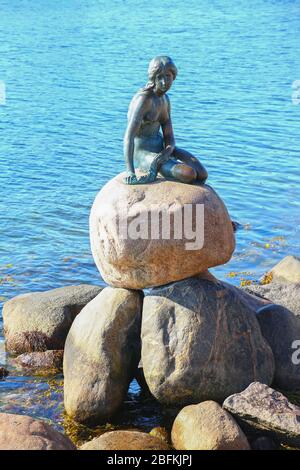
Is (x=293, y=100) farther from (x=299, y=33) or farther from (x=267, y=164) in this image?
(x=299, y=33)

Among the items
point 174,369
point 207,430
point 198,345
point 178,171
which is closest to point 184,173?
point 178,171

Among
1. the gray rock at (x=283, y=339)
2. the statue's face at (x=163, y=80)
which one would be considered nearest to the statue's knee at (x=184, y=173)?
the statue's face at (x=163, y=80)

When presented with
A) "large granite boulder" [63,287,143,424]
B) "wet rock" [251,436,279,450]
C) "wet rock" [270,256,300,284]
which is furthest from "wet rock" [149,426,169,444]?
"wet rock" [270,256,300,284]

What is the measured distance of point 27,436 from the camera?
25.9 ft

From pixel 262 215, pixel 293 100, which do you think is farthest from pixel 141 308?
pixel 293 100

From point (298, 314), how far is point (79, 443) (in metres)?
3.74

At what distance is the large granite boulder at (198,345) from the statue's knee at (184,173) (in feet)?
3.73

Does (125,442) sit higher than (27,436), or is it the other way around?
(27,436)

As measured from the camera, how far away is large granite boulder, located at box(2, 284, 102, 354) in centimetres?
1151

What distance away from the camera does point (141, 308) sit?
→ 1034 centimetres

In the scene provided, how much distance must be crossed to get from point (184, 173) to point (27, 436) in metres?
3.64

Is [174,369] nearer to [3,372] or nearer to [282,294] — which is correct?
[3,372]

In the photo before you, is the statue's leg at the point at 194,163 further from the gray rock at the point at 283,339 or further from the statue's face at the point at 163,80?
the gray rock at the point at 283,339

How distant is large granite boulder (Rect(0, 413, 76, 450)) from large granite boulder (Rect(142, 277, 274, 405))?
193cm
